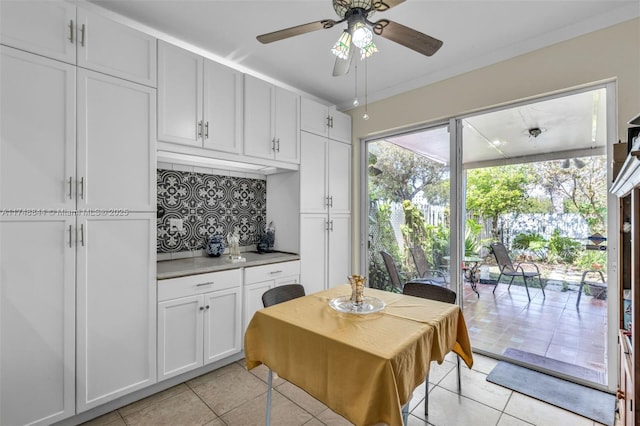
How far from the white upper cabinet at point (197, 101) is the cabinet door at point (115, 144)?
0.14m

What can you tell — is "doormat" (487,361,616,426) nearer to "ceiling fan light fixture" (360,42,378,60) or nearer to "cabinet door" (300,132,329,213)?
"cabinet door" (300,132,329,213)

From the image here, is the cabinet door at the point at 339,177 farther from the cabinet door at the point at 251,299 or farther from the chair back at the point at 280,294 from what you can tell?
the chair back at the point at 280,294

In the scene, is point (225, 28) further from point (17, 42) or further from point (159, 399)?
point (159, 399)

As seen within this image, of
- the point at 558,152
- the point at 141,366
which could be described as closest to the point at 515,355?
the point at 558,152

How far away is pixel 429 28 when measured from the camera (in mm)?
2359

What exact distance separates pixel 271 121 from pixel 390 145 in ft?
5.03

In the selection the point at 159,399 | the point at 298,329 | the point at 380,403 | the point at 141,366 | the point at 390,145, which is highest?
the point at 390,145

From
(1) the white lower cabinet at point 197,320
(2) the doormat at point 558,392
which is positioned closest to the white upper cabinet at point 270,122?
(1) the white lower cabinet at point 197,320

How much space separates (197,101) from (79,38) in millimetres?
780

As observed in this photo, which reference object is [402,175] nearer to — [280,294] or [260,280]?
[260,280]

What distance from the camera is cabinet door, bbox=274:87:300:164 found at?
302 cm

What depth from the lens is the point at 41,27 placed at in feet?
5.70

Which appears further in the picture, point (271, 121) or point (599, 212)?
point (271, 121)

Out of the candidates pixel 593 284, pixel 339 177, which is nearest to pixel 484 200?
pixel 593 284
